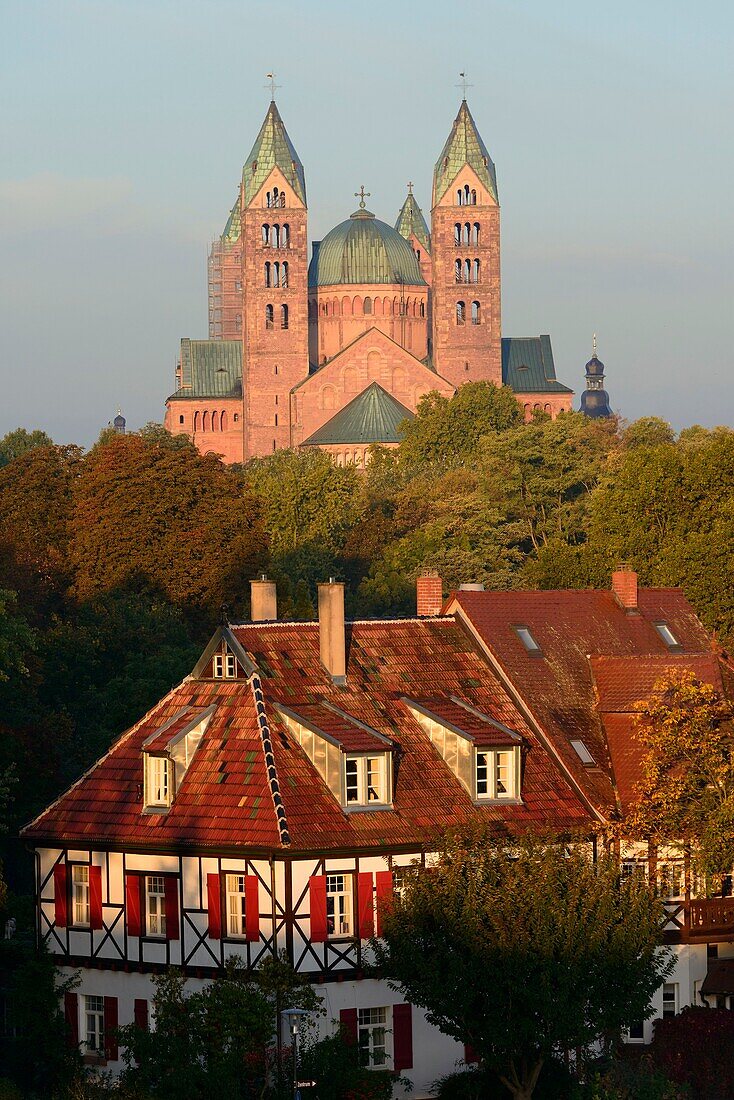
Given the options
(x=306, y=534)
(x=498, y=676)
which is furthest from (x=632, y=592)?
(x=306, y=534)

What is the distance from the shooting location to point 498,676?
50.7 metres

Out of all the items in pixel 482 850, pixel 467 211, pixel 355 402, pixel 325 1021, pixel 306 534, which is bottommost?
pixel 325 1021

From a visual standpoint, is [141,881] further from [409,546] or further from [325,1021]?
[409,546]

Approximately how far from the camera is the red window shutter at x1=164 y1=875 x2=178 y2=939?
45.2m

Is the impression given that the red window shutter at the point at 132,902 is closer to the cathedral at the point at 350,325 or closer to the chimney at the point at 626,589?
the chimney at the point at 626,589

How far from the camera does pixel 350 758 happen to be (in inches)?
1775

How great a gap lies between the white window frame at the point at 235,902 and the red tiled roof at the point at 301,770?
66 centimetres

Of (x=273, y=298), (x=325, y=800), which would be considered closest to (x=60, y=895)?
(x=325, y=800)

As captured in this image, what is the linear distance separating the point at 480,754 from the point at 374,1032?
226 inches

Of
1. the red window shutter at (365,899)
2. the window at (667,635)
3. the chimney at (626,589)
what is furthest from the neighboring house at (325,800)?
the chimney at (626,589)

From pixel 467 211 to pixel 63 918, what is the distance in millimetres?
141033

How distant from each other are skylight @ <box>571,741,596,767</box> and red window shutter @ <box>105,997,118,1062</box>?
402 inches

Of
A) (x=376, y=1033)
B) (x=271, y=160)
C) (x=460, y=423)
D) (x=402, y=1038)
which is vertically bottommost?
(x=402, y=1038)

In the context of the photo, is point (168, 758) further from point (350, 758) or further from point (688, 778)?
point (688, 778)
